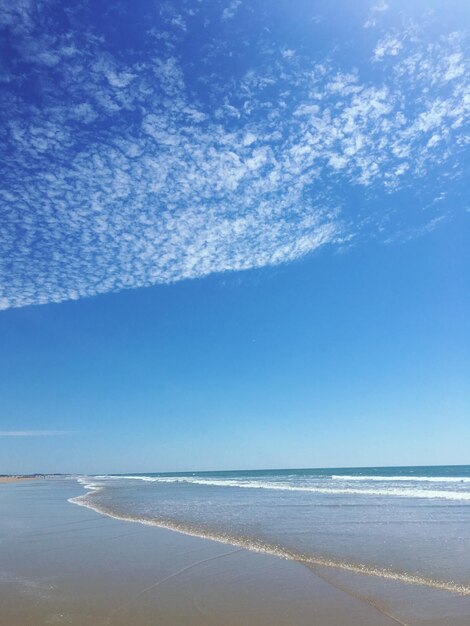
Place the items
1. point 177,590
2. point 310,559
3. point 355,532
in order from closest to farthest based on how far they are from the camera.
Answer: point 177,590 < point 310,559 < point 355,532

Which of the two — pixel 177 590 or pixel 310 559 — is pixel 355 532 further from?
pixel 177 590

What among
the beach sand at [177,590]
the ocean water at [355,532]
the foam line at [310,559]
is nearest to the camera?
the beach sand at [177,590]

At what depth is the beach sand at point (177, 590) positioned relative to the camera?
23.1 feet

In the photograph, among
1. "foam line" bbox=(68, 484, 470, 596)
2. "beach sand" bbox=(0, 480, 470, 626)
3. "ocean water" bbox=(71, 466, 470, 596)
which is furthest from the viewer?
"ocean water" bbox=(71, 466, 470, 596)

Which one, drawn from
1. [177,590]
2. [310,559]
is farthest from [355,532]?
[177,590]

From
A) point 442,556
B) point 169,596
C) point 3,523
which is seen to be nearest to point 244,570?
point 169,596

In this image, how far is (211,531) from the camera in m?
15.8

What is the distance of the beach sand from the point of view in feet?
23.1

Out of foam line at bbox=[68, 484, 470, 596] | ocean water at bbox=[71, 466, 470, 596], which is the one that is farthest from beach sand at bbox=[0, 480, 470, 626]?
ocean water at bbox=[71, 466, 470, 596]

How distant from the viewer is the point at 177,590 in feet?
28.3

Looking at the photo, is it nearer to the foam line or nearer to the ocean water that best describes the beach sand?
the foam line

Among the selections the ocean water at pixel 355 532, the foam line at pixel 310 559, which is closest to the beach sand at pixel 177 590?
the foam line at pixel 310 559

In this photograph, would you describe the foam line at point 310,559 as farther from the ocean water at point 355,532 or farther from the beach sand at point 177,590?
the beach sand at point 177,590

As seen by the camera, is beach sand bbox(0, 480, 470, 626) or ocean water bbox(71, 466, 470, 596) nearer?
beach sand bbox(0, 480, 470, 626)
